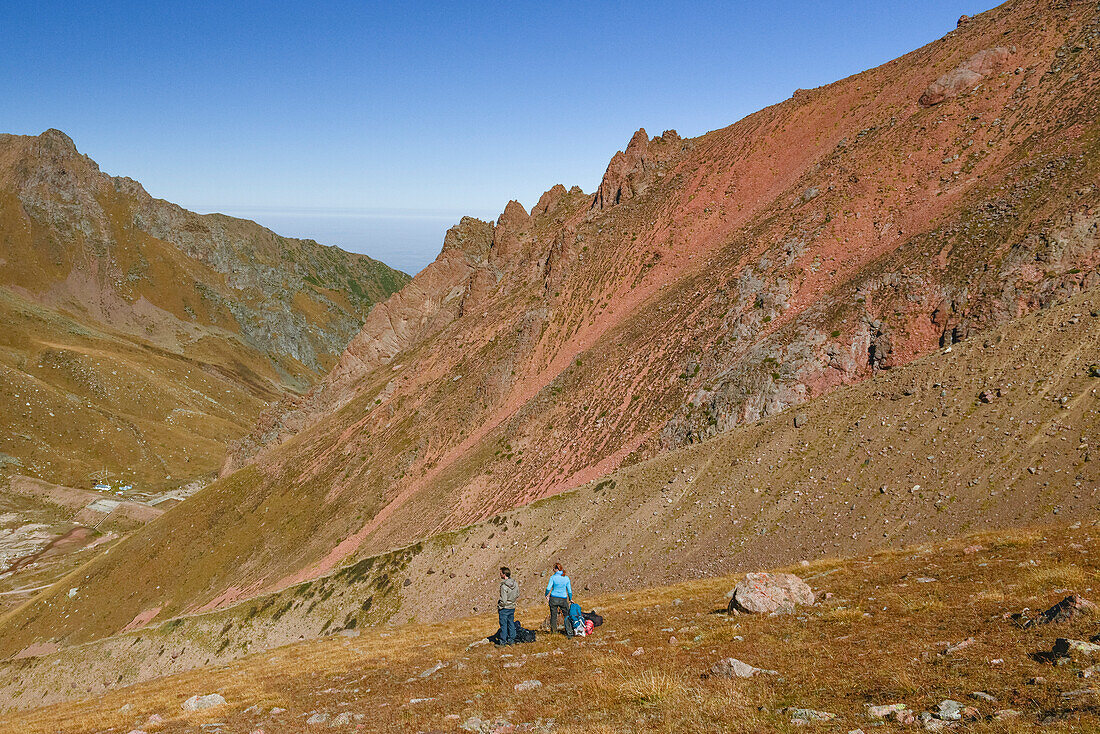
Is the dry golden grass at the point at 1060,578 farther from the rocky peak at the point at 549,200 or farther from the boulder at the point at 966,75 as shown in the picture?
the rocky peak at the point at 549,200

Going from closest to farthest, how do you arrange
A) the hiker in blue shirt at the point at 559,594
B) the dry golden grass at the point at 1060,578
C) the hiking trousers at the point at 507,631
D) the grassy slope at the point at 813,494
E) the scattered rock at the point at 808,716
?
1. the scattered rock at the point at 808,716
2. the dry golden grass at the point at 1060,578
3. the hiking trousers at the point at 507,631
4. the hiker in blue shirt at the point at 559,594
5. the grassy slope at the point at 813,494

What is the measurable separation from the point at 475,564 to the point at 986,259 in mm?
45639

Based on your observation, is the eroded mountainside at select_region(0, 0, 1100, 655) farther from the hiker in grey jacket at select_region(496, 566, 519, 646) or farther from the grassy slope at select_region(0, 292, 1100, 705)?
the hiker in grey jacket at select_region(496, 566, 519, 646)

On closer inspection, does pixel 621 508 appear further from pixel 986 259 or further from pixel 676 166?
pixel 676 166

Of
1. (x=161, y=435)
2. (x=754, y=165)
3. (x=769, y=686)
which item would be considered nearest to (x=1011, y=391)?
(x=769, y=686)

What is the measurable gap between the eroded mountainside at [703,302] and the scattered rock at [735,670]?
36.3m

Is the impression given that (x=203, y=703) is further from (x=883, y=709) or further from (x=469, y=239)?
(x=469, y=239)

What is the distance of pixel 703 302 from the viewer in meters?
59.7

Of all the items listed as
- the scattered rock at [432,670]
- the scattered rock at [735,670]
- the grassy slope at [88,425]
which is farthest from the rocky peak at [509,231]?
the grassy slope at [88,425]

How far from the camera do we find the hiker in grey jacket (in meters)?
21.3

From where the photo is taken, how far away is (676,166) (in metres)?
86.4

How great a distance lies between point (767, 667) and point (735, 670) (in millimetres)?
900

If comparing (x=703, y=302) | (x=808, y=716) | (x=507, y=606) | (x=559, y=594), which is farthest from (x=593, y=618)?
(x=703, y=302)

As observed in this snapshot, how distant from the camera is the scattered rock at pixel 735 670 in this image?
12.6 meters
